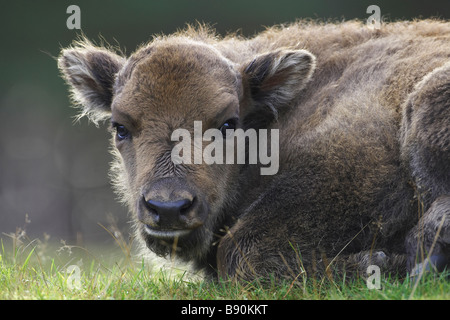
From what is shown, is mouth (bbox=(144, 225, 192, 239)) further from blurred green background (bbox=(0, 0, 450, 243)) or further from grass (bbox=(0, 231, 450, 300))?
blurred green background (bbox=(0, 0, 450, 243))

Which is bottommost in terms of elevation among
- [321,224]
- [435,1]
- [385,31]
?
[321,224]

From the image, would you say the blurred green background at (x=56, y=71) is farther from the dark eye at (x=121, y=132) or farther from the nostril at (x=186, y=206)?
the nostril at (x=186, y=206)

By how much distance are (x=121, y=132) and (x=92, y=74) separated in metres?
0.98

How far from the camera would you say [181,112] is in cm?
640

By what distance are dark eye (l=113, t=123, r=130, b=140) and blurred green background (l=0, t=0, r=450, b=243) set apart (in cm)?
1169

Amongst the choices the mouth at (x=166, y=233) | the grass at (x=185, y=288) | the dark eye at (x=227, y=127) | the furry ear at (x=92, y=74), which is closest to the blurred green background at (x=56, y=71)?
the furry ear at (x=92, y=74)

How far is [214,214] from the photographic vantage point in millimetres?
6723

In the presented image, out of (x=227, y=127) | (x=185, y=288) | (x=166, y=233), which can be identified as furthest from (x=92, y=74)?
(x=185, y=288)

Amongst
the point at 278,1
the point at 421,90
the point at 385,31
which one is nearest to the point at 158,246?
the point at 421,90

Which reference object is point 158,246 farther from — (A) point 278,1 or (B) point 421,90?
(A) point 278,1

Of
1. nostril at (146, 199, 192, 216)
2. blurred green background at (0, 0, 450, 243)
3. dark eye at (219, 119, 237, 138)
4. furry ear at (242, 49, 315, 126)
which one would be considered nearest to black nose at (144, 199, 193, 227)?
nostril at (146, 199, 192, 216)

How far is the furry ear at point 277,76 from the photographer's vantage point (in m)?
7.15

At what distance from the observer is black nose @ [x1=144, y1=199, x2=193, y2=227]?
5.76 metres
